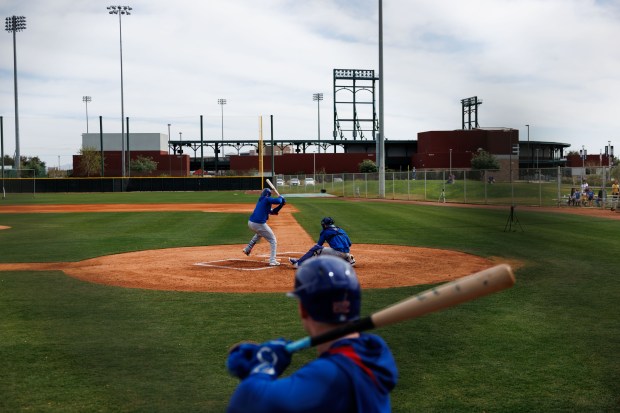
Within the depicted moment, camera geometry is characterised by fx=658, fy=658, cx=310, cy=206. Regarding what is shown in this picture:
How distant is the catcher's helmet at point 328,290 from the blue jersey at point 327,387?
0.14 m

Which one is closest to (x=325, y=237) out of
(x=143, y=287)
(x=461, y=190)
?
(x=143, y=287)

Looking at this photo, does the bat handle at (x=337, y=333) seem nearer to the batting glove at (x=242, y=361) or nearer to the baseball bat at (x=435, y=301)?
the baseball bat at (x=435, y=301)

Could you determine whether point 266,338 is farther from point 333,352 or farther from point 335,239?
point 333,352

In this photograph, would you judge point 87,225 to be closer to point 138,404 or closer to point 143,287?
point 143,287

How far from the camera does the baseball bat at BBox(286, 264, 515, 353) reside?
8.41 feet

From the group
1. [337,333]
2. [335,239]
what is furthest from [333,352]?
[335,239]

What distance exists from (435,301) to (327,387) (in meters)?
0.54

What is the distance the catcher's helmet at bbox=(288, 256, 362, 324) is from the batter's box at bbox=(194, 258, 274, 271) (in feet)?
40.7

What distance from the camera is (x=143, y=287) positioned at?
42.2 ft

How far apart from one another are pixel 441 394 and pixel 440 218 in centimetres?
2391

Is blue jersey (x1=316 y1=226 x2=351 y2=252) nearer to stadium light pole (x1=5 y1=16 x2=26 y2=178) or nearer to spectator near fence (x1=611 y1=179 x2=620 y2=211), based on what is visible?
spectator near fence (x1=611 y1=179 x2=620 y2=211)

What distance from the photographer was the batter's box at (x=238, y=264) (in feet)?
49.9

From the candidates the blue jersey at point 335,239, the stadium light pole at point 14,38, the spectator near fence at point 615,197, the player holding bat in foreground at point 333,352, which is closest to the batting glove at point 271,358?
the player holding bat in foreground at point 333,352

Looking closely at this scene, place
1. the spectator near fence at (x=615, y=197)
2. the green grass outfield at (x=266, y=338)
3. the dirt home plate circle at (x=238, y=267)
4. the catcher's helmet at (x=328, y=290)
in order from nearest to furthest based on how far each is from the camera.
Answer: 1. the catcher's helmet at (x=328, y=290)
2. the green grass outfield at (x=266, y=338)
3. the dirt home plate circle at (x=238, y=267)
4. the spectator near fence at (x=615, y=197)
